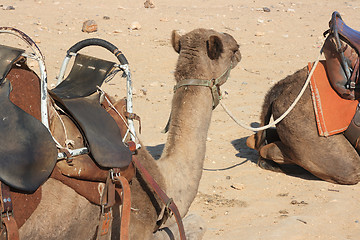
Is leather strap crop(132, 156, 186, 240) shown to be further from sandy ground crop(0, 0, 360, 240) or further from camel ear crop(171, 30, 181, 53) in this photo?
sandy ground crop(0, 0, 360, 240)

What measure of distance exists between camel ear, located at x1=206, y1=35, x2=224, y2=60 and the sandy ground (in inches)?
69.1

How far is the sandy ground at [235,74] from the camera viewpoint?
16.6 feet

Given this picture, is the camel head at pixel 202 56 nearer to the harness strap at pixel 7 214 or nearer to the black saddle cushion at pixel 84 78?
the black saddle cushion at pixel 84 78

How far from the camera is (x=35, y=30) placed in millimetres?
13188

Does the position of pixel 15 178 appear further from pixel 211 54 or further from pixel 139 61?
pixel 139 61

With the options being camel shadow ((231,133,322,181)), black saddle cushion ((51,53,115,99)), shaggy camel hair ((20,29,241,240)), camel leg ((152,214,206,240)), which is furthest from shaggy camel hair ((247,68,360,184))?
black saddle cushion ((51,53,115,99))

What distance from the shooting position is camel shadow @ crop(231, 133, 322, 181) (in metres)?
6.14

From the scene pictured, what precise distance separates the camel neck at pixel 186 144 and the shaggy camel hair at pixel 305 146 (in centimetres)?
215

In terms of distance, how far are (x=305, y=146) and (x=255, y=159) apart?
41.9 inches

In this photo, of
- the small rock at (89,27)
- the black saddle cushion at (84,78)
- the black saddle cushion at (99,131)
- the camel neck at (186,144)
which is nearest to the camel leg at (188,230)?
the camel neck at (186,144)

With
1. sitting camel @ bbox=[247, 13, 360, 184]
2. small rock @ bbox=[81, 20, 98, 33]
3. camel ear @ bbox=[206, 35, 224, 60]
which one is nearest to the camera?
camel ear @ bbox=[206, 35, 224, 60]

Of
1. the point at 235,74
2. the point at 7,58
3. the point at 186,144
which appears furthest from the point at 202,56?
the point at 235,74

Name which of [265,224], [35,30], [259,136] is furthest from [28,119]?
[35,30]

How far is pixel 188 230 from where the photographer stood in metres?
4.14
